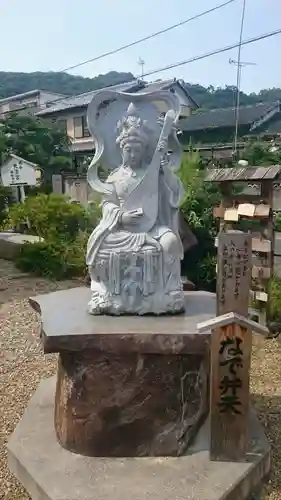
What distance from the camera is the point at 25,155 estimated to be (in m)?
18.5

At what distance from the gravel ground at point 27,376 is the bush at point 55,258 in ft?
4.22

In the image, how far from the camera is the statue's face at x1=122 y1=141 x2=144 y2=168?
3.52 metres

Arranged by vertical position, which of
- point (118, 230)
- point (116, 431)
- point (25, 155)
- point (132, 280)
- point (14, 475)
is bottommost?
point (14, 475)

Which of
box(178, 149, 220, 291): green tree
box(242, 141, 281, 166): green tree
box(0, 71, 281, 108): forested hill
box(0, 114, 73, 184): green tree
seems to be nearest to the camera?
box(178, 149, 220, 291): green tree

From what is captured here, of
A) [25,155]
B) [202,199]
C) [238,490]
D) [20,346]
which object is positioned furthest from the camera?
[25,155]

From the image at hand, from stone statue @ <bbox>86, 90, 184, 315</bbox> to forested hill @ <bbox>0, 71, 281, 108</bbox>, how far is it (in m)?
34.9

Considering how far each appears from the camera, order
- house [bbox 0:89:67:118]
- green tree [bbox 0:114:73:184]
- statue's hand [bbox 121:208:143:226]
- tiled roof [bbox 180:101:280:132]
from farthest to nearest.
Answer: house [bbox 0:89:67:118], tiled roof [bbox 180:101:280:132], green tree [bbox 0:114:73:184], statue's hand [bbox 121:208:143:226]

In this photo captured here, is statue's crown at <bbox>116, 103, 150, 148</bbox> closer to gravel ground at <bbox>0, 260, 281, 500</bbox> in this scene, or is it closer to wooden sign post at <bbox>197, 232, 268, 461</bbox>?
wooden sign post at <bbox>197, 232, 268, 461</bbox>

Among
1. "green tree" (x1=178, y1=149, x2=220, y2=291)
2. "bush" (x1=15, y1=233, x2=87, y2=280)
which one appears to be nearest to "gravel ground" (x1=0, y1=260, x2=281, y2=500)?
"bush" (x1=15, y1=233, x2=87, y2=280)

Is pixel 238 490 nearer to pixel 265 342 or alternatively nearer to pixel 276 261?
pixel 265 342

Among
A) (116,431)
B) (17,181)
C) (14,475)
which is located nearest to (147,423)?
(116,431)

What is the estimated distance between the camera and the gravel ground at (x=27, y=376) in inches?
118

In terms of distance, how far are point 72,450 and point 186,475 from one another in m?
0.74

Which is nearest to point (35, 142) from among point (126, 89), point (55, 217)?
point (126, 89)
